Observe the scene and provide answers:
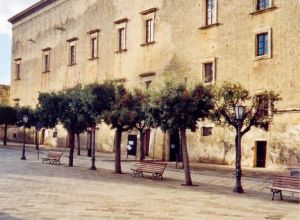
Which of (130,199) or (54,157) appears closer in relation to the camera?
(130,199)

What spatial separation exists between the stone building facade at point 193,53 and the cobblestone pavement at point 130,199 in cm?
487

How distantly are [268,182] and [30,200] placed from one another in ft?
31.9

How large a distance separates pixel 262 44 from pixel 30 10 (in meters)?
30.7

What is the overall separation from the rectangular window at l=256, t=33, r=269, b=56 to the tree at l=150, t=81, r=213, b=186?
26.4 feet

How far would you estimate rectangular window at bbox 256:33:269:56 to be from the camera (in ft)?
76.5

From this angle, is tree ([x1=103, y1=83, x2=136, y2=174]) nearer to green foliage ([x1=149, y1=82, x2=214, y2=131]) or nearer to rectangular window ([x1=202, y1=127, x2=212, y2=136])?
green foliage ([x1=149, y1=82, x2=214, y2=131])

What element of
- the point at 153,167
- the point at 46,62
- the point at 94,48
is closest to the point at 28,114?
the point at 46,62

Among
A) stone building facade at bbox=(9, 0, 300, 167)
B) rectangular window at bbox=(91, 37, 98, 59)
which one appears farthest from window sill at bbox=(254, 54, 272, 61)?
rectangular window at bbox=(91, 37, 98, 59)

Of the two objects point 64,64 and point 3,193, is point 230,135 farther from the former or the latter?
point 64,64

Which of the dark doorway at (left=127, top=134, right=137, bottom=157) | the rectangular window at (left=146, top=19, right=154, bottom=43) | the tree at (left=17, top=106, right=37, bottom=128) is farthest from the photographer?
the tree at (left=17, top=106, right=37, bottom=128)

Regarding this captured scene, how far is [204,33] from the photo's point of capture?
26688 millimetres

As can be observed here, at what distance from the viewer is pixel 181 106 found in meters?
16.0

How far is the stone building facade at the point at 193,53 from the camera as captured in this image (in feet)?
A: 73.2

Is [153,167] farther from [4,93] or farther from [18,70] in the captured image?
[4,93]
